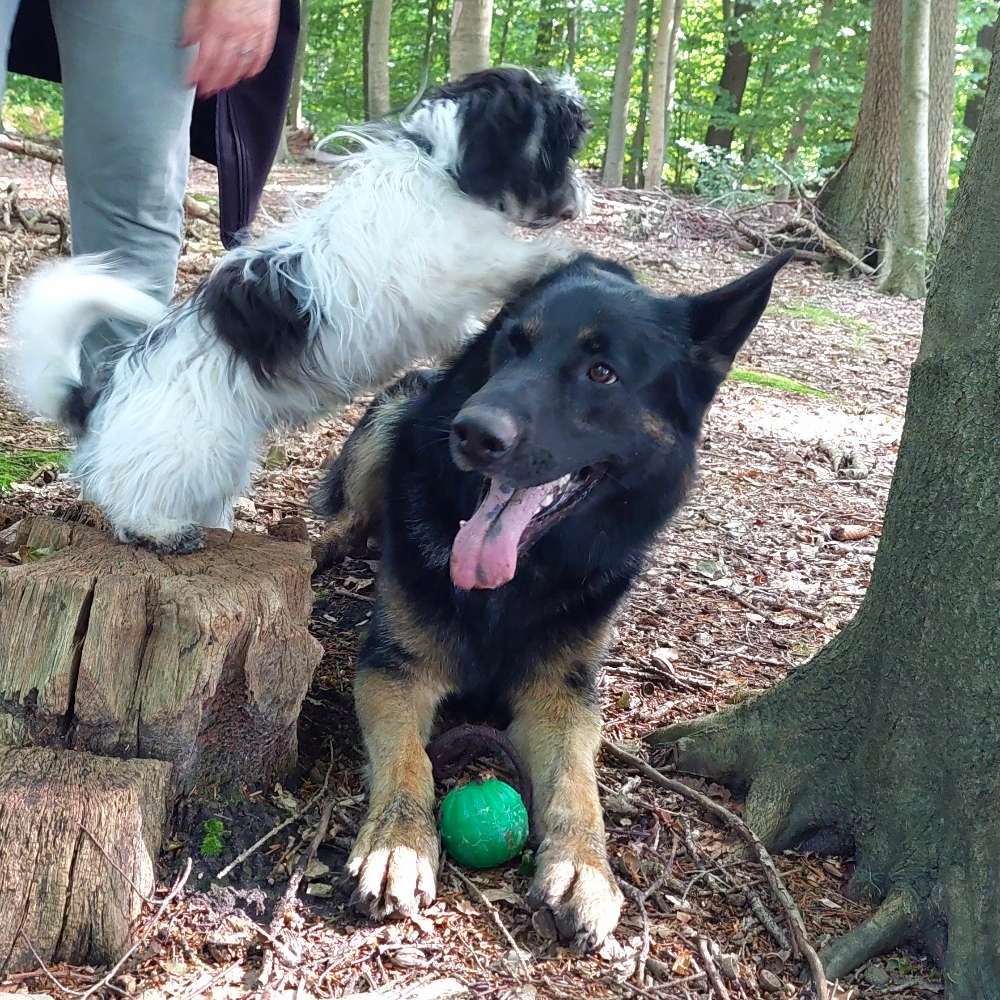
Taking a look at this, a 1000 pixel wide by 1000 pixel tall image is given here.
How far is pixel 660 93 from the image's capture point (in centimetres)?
1811

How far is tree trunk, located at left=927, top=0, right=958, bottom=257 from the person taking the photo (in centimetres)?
1249

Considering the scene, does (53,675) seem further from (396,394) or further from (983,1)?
(983,1)

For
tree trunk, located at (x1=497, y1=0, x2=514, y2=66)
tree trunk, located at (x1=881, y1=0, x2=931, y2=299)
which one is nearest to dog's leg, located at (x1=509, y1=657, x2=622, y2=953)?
tree trunk, located at (x1=881, y1=0, x2=931, y2=299)

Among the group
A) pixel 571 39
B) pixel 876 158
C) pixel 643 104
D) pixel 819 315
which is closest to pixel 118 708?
Answer: pixel 819 315

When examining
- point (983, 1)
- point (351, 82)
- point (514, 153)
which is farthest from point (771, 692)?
point (351, 82)

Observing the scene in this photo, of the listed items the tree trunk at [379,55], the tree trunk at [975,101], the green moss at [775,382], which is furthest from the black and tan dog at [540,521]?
the tree trunk at [975,101]

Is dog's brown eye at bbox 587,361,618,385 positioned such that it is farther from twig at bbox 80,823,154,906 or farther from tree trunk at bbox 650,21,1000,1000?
twig at bbox 80,823,154,906

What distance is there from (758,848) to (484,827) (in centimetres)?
78

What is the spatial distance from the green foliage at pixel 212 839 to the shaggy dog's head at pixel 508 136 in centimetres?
200

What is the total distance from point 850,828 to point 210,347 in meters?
2.36

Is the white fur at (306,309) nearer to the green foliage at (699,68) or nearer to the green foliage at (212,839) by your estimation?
the green foliage at (212,839)

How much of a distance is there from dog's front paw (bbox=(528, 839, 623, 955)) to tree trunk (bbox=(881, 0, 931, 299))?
34.8ft

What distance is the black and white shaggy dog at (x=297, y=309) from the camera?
9.59ft

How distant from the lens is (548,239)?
3262 millimetres
